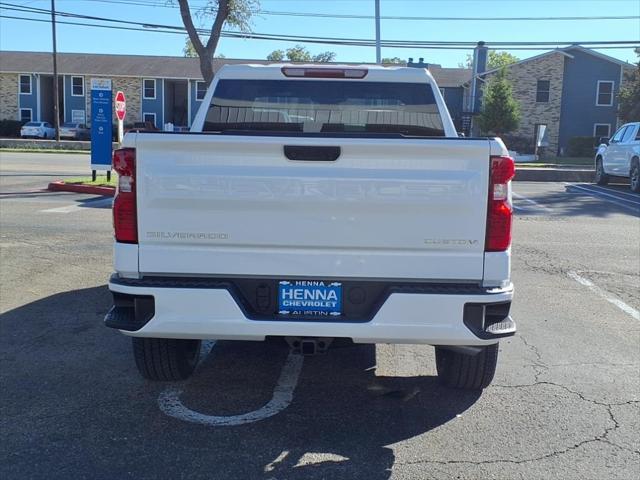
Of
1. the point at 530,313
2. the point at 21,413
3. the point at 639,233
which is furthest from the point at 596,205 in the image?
the point at 21,413

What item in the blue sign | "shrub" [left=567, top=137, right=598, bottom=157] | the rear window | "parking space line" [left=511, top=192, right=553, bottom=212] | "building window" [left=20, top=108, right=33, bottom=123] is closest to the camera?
the rear window

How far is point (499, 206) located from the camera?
3.60 m

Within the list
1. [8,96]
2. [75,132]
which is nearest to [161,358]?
[75,132]

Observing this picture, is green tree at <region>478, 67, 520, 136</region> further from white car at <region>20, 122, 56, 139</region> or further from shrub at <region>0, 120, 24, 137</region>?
shrub at <region>0, 120, 24, 137</region>

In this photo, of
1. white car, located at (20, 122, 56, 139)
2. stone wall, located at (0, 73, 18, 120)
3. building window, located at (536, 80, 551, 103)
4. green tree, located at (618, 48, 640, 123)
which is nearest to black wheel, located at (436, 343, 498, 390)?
green tree, located at (618, 48, 640, 123)

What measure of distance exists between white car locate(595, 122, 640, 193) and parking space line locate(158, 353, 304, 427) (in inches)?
617

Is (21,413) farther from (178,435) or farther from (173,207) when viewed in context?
(173,207)

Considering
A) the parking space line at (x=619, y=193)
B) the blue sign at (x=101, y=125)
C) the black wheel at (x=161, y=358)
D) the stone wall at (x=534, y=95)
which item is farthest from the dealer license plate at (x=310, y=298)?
the stone wall at (x=534, y=95)

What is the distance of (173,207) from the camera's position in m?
3.60

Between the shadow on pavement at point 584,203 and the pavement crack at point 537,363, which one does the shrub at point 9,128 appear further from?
the pavement crack at point 537,363

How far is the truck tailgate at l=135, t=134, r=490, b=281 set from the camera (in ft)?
11.6

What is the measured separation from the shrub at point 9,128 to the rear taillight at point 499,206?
180ft

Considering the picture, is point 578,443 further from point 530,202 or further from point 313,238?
point 530,202

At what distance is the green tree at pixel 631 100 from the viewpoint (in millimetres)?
39969
